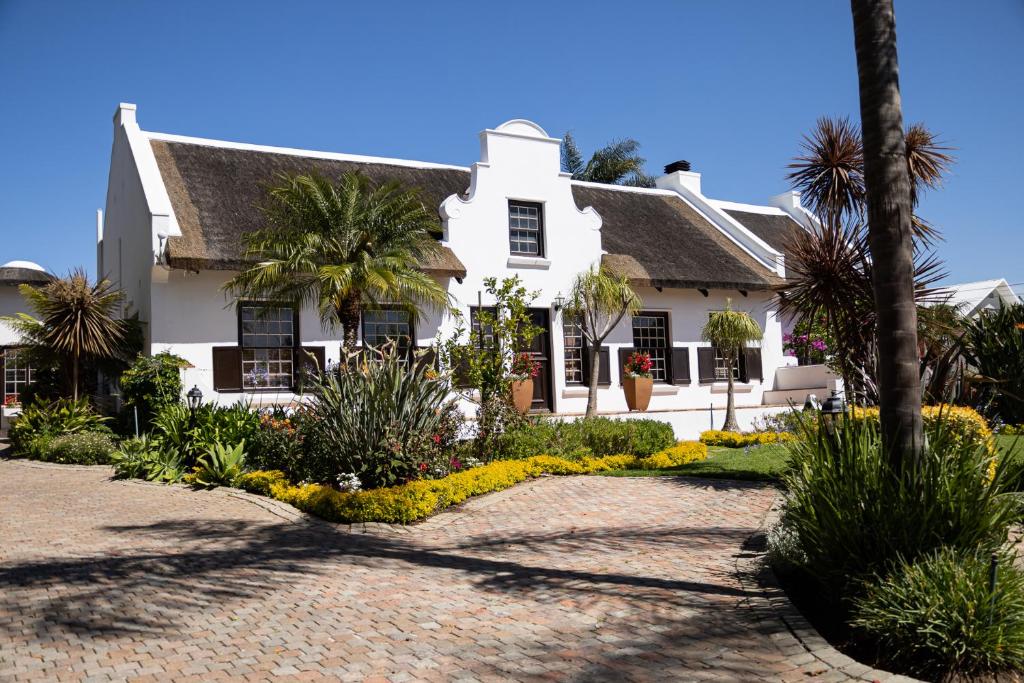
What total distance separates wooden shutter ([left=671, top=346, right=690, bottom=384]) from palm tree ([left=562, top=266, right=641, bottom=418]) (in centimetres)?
220

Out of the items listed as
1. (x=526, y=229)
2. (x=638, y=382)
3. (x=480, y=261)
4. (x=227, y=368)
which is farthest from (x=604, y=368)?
(x=227, y=368)

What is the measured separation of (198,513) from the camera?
957 cm

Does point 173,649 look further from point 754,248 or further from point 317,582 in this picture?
point 754,248

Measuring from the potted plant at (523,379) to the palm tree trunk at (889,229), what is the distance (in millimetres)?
8131

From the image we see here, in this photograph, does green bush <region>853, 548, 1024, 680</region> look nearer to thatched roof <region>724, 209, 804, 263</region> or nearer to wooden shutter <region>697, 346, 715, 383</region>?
wooden shutter <region>697, 346, 715, 383</region>

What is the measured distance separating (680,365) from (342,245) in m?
9.93

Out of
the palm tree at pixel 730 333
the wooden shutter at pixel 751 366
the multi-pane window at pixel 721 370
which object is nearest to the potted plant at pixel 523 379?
the palm tree at pixel 730 333

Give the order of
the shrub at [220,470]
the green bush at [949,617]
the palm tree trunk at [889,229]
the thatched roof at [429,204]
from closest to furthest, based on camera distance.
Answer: the green bush at [949,617] → the palm tree trunk at [889,229] → the shrub at [220,470] → the thatched roof at [429,204]

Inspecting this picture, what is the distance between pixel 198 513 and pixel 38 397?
26.5ft

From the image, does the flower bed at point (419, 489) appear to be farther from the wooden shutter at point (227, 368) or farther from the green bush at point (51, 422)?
the green bush at point (51, 422)

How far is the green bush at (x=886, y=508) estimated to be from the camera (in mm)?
4957

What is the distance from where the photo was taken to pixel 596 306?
57.4 ft

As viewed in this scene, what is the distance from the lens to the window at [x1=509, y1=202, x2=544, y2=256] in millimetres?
18594

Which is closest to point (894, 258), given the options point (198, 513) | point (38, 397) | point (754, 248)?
point (198, 513)
